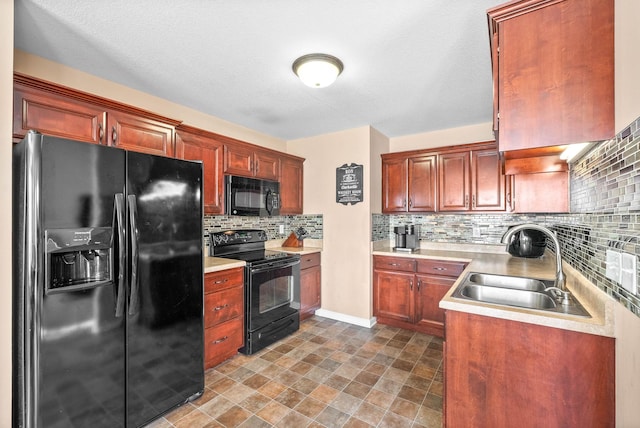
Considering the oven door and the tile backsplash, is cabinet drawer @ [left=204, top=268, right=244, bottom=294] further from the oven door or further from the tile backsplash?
the tile backsplash

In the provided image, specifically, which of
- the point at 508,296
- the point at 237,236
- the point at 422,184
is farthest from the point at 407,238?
the point at 237,236

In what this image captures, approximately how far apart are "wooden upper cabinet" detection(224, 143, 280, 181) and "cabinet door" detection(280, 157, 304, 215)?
0.13m

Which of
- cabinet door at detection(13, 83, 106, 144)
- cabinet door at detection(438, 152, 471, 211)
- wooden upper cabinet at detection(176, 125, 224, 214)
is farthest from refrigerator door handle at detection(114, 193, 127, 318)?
cabinet door at detection(438, 152, 471, 211)

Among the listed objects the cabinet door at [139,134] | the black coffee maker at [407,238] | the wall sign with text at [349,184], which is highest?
the cabinet door at [139,134]

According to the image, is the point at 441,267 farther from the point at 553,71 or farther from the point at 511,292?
the point at 553,71

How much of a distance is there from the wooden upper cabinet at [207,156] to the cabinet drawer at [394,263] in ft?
6.32

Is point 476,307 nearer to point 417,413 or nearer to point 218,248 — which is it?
point 417,413

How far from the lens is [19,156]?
1.57 m

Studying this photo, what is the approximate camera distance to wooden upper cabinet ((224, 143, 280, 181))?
3.14 metres

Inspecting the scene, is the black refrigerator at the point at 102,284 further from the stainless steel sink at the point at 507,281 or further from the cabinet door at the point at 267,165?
the stainless steel sink at the point at 507,281

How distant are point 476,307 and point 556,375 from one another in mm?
384

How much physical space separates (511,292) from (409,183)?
6.94 feet

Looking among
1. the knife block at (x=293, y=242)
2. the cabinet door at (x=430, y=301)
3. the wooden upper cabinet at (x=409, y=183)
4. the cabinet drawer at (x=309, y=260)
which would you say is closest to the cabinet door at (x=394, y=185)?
the wooden upper cabinet at (x=409, y=183)

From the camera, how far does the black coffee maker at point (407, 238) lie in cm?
371
